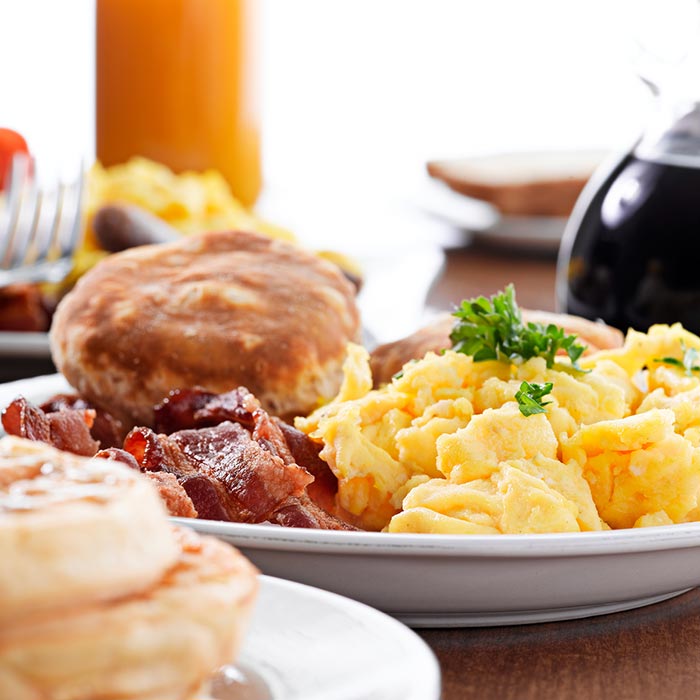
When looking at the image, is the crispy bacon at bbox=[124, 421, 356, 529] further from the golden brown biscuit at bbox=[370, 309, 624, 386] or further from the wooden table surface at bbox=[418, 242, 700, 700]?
the golden brown biscuit at bbox=[370, 309, 624, 386]

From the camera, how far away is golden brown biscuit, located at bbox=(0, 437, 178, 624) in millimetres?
667

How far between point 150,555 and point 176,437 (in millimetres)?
700

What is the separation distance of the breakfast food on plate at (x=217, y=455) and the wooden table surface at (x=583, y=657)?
0.21 meters

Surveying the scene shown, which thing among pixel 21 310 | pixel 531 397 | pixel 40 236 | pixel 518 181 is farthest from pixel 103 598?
pixel 518 181

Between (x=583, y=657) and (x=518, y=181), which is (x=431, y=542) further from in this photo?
(x=518, y=181)

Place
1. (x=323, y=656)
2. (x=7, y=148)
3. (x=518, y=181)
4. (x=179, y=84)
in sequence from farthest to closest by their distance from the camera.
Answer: (x=179, y=84)
(x=7, y=148)
(x=518, y=181)
(x=323, y=656)

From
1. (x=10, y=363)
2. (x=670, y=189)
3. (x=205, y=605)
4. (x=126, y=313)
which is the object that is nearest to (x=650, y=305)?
(x=670, y=189)

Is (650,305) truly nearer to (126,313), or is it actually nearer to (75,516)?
(126,313)

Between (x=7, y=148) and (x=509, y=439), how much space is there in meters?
3.08

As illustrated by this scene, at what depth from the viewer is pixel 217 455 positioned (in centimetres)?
138

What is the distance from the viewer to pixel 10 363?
247 cm

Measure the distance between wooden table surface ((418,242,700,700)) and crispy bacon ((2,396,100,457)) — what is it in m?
0.51

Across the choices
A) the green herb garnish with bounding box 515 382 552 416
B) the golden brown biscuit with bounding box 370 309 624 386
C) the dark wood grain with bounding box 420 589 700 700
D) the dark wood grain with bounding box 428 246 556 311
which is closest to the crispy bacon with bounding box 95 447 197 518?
the dark wood grain with bounding box 420 589 700 700

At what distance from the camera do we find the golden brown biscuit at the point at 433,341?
1.81 metres
